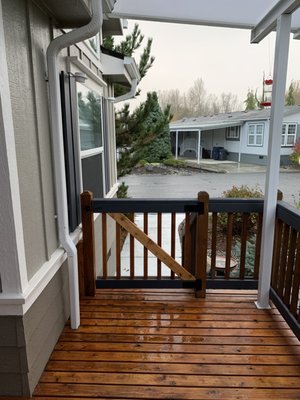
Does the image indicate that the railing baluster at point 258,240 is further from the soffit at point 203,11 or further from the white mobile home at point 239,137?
the white mobile home at point 239,137

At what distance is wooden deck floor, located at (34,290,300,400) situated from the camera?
180 cm

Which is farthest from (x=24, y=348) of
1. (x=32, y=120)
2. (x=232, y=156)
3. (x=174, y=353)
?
(x=232, y=156)

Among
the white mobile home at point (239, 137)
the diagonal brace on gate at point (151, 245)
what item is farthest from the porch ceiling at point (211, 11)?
the white mobile home at point (239, 137)

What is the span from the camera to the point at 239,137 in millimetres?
21422

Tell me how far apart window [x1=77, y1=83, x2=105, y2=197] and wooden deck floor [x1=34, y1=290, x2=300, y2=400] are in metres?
1.43

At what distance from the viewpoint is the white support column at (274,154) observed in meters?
2.27

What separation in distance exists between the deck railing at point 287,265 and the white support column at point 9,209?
5.96ft

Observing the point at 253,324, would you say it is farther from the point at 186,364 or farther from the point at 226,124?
the point at 226,124

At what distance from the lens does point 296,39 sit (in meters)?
2.72

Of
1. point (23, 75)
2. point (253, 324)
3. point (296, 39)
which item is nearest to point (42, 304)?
point (23, 75)

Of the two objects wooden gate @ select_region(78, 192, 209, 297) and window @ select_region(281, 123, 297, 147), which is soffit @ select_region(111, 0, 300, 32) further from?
window @ select_region(281, 123, 297, 147)

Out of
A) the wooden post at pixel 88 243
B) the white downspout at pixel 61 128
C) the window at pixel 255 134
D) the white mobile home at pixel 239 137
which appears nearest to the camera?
the white downspout at pixel 61 128

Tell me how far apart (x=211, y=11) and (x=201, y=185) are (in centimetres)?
1093

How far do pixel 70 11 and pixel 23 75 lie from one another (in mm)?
683
